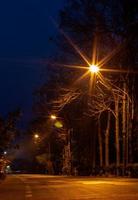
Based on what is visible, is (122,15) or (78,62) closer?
(122,15)

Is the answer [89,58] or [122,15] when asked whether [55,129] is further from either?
[122,15]

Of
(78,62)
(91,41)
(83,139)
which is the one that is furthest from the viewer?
(83,139)

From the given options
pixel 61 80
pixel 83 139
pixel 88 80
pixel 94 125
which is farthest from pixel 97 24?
pixel 83 139

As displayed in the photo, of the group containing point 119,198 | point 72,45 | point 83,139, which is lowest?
point 119,198

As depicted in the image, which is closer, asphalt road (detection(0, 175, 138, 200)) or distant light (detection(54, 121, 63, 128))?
asphalt road (detection(0, 175, 138, 200))

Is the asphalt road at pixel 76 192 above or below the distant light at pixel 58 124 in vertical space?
below

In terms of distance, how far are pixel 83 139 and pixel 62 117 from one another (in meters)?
4.53

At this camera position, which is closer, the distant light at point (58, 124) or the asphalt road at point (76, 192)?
the asphalt road at point (76, 192)

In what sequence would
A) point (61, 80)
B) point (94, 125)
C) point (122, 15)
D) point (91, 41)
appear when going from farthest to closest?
point (94, 125)
point (61, 80)
point (91, 41)
point (122, 15)

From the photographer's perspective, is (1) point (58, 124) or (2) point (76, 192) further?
(1) point (58, 124)

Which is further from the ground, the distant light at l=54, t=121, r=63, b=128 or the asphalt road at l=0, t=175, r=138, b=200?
the distant light at l=54, t=121, r=63, b=128

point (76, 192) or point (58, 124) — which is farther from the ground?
point (58, 124)

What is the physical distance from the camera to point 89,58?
54.3m

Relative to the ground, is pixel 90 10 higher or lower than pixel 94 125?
higher
